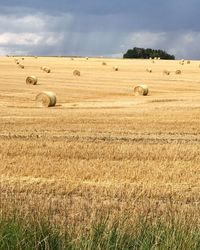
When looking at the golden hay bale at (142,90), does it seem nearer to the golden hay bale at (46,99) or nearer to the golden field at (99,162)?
the golden hay bale at (46,99)

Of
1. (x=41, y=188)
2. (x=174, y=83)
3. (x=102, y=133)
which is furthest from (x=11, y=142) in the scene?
(x=174, y=83)

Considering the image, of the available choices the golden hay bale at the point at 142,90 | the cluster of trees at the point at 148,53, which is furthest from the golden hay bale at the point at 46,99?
the cluster of trees at the point at 148,53

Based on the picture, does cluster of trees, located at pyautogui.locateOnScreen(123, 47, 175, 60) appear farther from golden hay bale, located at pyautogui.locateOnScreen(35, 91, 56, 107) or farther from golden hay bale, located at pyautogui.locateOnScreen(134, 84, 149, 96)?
golden hay bale, located at pyautogui.locateOnScreen(35, 91, 56, 107)

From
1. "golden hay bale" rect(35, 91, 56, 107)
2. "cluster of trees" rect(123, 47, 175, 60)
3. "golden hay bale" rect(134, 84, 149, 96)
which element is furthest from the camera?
"cluster of trees" rect(123, 47, 175, 60)

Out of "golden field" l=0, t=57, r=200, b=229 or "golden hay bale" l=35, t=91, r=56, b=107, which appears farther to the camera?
"golden hay bale" l=35, t=91, r=56, b=107

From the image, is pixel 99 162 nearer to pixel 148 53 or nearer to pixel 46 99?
pixel 46 99

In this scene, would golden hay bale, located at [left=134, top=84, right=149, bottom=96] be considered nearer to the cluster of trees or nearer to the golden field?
the golden field

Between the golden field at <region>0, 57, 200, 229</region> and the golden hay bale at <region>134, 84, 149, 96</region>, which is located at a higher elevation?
the golden hay bale at <region>134, 84, 149, 96</region>

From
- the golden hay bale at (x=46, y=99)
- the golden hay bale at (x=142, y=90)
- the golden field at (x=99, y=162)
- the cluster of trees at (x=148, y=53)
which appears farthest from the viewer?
the cluster of trees at (x=148, y=53)

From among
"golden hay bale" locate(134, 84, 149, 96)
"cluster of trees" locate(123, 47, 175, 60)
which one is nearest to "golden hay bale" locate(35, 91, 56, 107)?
"golden hay bale" locate(134, 84, 149, 96)

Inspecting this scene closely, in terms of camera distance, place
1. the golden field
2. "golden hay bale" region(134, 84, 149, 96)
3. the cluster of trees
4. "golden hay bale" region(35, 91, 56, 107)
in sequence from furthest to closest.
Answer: the cluster of trees, "golden hay bale" region(134, 84, 149, 96), "golden hay bale" region(35, 91, 56, 107), the golden field

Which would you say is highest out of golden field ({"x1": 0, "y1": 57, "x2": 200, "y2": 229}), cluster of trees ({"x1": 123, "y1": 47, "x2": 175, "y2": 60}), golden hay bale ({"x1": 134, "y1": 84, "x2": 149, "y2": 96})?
cluster of trees ({"x1": 123, "y1": 47, "x2": 175, "y2": 60})

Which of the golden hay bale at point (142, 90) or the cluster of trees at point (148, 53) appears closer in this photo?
the golden hay bale at point (142, 90)

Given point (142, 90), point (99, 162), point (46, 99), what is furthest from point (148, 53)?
point (99, 162)
